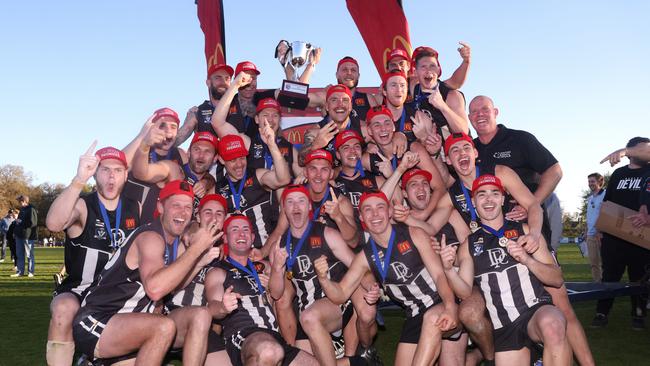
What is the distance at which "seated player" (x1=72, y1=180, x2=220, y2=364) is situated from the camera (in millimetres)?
4219

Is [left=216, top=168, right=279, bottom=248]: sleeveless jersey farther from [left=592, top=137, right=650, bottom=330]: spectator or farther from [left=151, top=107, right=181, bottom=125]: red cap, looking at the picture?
[left=592, top=137, right=650, bottom=330]: spectator

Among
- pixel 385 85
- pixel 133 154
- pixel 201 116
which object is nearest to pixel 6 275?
pixel 201 116

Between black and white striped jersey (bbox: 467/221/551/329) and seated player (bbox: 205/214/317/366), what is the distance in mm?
1693

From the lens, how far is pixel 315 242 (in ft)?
18.1

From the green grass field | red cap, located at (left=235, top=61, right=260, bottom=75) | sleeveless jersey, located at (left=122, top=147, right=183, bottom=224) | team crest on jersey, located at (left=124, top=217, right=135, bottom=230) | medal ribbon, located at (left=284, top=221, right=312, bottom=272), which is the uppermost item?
red cap, located at (left=235, top=61, right=260, bottom=75)

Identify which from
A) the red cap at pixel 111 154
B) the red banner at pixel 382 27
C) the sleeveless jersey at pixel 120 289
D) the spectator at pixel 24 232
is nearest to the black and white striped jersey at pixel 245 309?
the sleeveless jersey at pixel 120 289

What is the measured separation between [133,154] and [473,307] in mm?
3756

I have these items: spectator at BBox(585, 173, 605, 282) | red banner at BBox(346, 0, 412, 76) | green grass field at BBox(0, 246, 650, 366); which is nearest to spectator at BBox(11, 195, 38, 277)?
green grass field at BBox(0, 246, 650, 366)

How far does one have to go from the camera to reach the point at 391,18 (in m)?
12.6

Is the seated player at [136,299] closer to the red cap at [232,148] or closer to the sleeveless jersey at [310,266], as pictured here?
the sleeveless jersey at [310,266]

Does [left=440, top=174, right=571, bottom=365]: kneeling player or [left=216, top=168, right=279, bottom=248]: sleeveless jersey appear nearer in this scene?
[left=440, top=174, right=571, bottom=365]: kneeling player

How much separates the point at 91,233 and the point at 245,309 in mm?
1721

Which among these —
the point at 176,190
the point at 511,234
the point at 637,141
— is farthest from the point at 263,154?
the point at 637,141

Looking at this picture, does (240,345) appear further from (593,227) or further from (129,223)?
(593,227)
